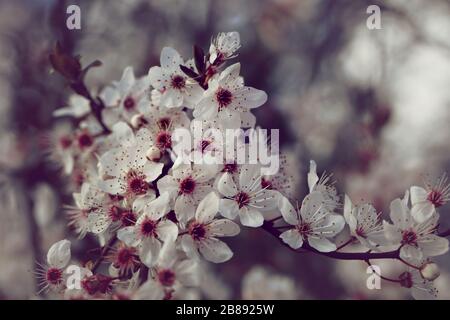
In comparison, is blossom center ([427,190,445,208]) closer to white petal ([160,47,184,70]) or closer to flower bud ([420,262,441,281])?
flower bud ([420,262,441,281])

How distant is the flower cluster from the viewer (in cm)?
104

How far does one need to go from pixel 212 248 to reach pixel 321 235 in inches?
8.8

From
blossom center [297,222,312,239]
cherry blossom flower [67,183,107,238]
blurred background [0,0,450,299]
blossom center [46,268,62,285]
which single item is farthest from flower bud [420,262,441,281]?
blurred background [0,0,450,299]

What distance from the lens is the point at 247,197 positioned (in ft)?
3.52

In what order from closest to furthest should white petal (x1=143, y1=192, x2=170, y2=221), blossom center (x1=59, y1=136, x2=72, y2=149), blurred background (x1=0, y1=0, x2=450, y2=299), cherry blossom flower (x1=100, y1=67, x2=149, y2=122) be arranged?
white petal (x1=143, y1=192, x2=170, y2=221), cherry blossom flower (x1=100, y1=67, x2=149, y2=122), blossom center (x1=59, y1=136, x2=72, y2=149), blurred background (x1=0, y1=0, x2=450, y2=299)

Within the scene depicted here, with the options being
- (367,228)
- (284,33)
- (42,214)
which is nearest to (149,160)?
(367,228)

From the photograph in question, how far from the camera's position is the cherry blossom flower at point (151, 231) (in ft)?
3.34

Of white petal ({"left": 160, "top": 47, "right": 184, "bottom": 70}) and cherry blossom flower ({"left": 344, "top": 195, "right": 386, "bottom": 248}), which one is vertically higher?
white petal ({"left": 160, "top": 47, "right": 184, "bottom": 70})

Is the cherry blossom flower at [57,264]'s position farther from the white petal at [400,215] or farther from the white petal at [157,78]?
the white petal at [400,215]

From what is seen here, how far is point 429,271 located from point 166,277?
1.70 ft

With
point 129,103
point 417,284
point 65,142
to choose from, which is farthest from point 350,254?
point 65,142

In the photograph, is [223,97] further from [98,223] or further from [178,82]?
[98,223]

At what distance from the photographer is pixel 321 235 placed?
109cm
